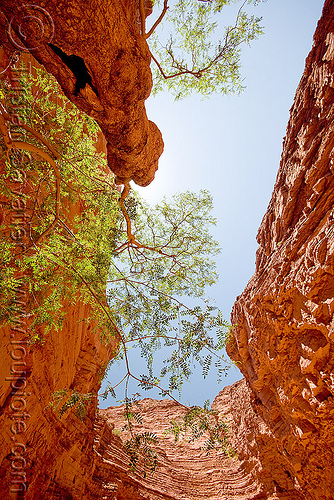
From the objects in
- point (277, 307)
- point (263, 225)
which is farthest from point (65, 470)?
point (263, 225)

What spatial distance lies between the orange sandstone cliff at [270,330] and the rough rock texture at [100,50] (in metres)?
0.02

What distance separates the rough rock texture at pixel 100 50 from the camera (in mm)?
2965

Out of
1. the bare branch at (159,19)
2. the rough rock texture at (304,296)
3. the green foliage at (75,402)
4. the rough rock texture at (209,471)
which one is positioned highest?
the bare branch at (159,19)

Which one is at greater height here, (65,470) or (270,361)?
(270,361)

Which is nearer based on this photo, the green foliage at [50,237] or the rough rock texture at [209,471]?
the green foliage at [50,237]

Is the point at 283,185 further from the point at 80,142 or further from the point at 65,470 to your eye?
the point at 65,470

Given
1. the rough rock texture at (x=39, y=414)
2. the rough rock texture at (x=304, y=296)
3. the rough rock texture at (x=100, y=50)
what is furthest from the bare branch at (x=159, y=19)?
the rough rock texture at (x=39, y=414)

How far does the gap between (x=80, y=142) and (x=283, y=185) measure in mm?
5614

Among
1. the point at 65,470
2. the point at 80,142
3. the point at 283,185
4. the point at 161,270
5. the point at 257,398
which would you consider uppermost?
the point at 283,185

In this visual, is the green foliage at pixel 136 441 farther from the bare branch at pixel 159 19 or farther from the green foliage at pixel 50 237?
the bare branch at pixel 159 19

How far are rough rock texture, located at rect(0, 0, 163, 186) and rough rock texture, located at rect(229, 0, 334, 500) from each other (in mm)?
4036

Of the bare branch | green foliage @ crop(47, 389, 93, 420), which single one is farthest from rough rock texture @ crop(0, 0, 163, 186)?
green foliage @ crop(47, 389, 93, 420)

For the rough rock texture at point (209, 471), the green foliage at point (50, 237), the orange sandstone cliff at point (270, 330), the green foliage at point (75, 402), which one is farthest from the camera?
the rough rock texture at point (209, 471)

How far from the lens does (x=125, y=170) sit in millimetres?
5633
